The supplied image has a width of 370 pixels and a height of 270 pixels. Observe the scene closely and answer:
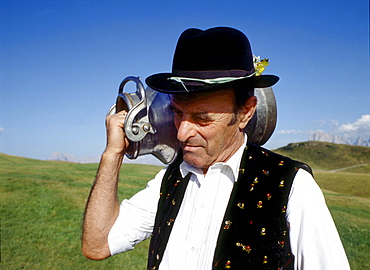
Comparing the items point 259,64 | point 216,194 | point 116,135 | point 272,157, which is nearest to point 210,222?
point 216,194

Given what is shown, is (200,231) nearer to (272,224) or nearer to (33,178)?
(272,224)

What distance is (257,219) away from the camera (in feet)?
5.24

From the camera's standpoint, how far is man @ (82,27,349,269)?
1.52 meters

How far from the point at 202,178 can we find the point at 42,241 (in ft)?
14.2

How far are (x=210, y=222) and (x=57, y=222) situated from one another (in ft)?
16.5

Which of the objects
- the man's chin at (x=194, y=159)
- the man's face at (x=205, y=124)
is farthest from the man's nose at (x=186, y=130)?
the man's chin at (x=194, y=159)

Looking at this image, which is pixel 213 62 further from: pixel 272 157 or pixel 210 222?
pixel 210 222

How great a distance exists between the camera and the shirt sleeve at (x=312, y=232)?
1.40 meters

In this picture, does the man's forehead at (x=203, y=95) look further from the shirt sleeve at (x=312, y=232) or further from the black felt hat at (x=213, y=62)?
the shirt sleeve at (x=312, y=232)

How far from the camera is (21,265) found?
15.1 feet

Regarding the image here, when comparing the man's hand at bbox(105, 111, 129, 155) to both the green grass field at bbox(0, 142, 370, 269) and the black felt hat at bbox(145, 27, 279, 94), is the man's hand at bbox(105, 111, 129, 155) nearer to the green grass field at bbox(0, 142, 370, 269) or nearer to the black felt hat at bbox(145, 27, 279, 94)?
the black felt hat at bbox(145, 27, 279, 94)

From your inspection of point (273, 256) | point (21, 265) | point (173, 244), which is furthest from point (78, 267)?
point (273, 256)

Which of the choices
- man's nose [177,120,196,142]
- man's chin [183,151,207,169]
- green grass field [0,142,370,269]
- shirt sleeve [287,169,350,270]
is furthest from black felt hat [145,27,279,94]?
green grass field [0,142,370,269]

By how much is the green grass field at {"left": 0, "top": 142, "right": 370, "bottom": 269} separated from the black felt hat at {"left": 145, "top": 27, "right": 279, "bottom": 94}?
12.2 feet
